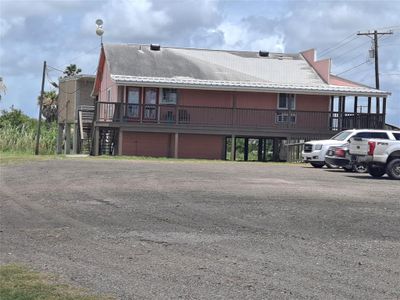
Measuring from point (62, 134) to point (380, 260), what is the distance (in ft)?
141

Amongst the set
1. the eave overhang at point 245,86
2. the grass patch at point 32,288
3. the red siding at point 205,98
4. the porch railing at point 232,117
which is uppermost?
the eave overhang at point 245,86

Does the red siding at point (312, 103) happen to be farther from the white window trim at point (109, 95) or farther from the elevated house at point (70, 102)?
the elevated house at point (70, 102)

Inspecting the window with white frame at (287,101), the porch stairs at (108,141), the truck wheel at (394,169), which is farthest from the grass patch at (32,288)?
the window with white frame at (287,101)

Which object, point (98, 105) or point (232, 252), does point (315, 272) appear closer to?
point (232, 252)

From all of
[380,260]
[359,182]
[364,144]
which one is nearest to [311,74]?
[364,144]

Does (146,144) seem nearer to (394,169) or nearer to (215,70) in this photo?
(215,70)

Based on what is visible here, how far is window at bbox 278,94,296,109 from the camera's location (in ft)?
127

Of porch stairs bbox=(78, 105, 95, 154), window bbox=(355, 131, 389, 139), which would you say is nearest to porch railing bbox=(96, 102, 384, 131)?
porch stairs bbox=(78, 105, 95, 154)

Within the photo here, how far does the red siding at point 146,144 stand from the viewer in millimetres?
35781

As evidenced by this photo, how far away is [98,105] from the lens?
1385 inches

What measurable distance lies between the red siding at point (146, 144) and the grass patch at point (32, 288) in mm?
27627

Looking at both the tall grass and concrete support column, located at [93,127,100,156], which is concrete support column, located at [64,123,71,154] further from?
concrete support column, located at [93,127,100,156]

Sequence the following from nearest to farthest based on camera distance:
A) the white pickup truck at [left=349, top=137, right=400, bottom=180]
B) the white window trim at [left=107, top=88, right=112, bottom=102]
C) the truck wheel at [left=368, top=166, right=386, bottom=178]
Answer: the white pickup truck at [left=349, top=137, right=400, bottom=180] < the truck wheel at [left=368, top=166, right=386, bottom=178] < the white window trim at [left=107, top=88, right=112, bottom=102]

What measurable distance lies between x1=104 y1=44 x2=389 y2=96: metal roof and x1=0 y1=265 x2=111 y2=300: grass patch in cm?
2746
